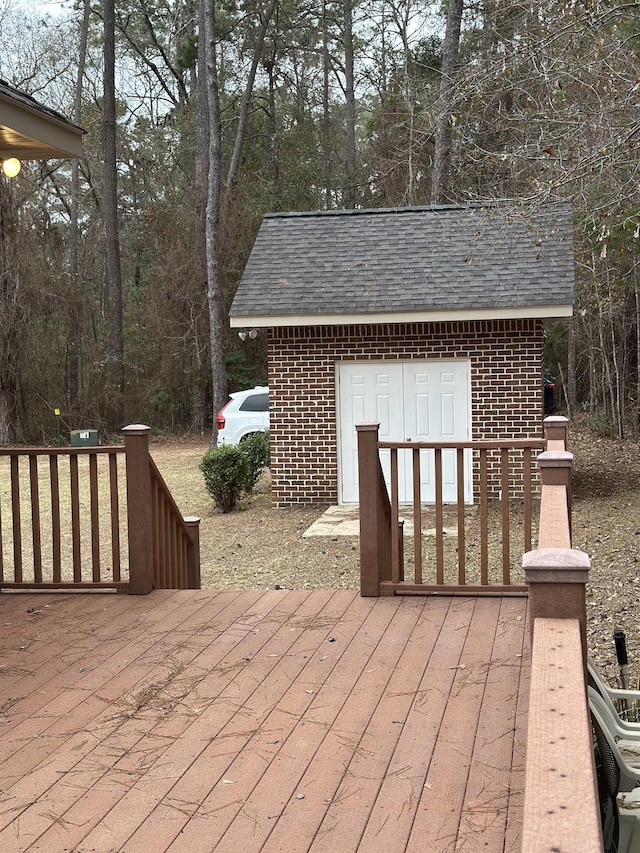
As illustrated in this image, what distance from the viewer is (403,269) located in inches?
535

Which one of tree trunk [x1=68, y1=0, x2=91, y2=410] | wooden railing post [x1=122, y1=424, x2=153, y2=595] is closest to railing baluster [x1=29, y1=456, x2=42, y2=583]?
wooden railing post [x1=122, y1=424, x2=153, y2=595]

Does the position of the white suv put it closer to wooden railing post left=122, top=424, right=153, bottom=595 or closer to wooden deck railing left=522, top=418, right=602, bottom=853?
wooden railing post left=122, top=424, right=153, bottom=595

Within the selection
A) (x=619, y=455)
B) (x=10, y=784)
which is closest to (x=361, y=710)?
(x=10, y=784)

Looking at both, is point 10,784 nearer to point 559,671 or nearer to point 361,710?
point 361,710

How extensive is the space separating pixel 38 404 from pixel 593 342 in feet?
41.0

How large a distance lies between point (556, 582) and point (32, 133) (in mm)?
4722

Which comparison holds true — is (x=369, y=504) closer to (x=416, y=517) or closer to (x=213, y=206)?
(x=416, y=517)

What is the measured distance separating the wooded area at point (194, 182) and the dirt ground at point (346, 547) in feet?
16.3

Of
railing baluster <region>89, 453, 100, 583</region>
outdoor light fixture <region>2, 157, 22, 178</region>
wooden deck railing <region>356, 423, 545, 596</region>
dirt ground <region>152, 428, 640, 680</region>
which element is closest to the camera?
wooden deck railing <region>356, 423, 545, 596</region>

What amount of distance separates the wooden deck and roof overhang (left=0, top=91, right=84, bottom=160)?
9.30 ft

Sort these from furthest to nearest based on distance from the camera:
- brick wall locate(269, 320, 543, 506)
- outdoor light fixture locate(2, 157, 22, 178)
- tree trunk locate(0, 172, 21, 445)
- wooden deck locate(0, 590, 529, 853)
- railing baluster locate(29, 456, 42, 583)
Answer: tree trunk locate(0, 172, 21, 445) → brick wall locate(269, 320, 543, 506) → outdoor light fixture locate(2, 157, 22, 178) → railing baluster locate(29, 456, 42, 583) → wooden deck locate(0, 590, 529, 853)

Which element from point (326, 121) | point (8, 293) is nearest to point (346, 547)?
point (8, 293)

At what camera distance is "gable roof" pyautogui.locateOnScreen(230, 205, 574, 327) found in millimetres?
12625

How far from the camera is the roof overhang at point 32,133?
5516 mm
